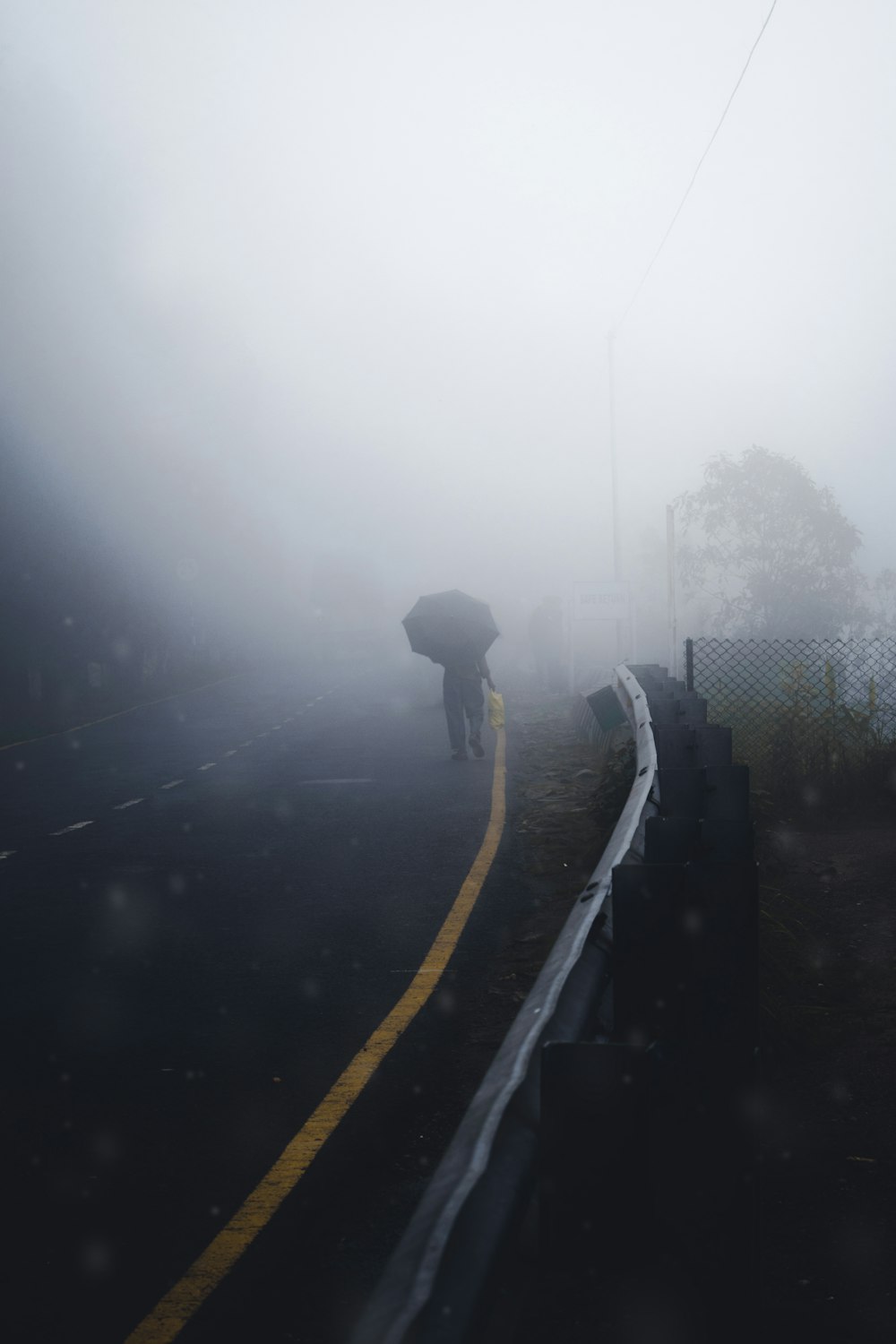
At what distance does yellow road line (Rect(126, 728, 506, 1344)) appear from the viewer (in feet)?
10.4

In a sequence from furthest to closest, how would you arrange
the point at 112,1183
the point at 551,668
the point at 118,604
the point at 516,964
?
the point at 118,604, the point at 551,668, the point at 516,964, the point at 112,1183

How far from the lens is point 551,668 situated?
33781 mm

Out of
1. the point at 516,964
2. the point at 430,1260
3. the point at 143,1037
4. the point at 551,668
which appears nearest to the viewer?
the point at 430,1260

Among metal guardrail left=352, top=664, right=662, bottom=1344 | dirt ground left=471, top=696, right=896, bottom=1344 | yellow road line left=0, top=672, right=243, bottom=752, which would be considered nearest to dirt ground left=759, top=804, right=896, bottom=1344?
dirt ground left=471, top=696, right=896, bottom=1344

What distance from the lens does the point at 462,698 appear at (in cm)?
1745

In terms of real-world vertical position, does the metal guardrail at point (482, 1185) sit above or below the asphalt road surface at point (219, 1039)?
above

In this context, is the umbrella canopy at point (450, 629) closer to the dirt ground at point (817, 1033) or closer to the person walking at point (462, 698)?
the person walking at point (462, 698)

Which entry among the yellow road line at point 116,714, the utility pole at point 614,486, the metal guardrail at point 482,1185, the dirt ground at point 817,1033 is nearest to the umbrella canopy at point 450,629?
the dirt ground at point 817,1033

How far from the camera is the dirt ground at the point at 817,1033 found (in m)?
3.16

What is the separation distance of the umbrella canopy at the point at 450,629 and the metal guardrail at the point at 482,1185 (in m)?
13.7

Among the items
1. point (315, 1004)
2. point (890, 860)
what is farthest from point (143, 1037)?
point (890, 860)

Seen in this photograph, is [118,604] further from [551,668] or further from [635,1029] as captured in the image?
[635,1029]

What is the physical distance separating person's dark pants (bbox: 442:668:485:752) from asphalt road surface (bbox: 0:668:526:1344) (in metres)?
3.58

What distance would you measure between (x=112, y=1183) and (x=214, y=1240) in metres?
0.56
